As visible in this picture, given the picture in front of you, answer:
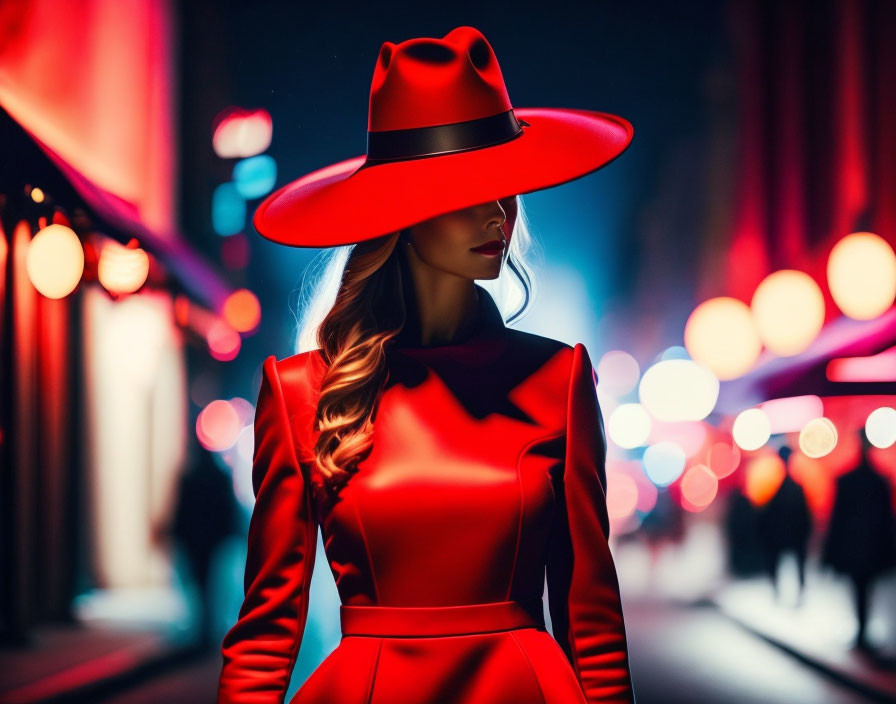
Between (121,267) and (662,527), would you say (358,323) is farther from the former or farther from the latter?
(662,527)

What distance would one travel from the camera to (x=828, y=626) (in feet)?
21.1

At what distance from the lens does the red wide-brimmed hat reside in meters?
1.19

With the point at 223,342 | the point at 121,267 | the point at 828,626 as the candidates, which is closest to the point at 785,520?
the point at 828,626

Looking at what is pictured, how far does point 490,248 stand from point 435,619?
0.50 metres

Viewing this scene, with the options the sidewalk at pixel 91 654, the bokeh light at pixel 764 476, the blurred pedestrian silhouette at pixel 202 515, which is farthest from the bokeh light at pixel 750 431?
the sidewalk at pixel 91 654

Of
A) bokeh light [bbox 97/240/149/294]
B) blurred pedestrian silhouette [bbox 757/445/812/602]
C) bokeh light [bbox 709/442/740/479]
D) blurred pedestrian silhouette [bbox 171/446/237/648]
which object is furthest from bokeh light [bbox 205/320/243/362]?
blurred pedestrian silhouette [bbox 757/445/812/602]

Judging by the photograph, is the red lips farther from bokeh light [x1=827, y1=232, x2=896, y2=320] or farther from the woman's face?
bokeh light [x1=827, y1=232, x2=896, y2=320]

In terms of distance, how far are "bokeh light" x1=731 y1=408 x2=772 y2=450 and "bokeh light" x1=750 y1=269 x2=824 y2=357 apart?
711 mm

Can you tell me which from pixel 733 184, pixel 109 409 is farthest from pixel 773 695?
pixel 109 409

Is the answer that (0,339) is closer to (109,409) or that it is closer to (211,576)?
(211,576)

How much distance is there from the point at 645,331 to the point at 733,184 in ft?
4.49

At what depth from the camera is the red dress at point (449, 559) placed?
123 cm

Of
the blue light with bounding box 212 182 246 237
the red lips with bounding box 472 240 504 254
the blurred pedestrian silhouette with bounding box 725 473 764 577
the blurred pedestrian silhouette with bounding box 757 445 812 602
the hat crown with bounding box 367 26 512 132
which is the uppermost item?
the blue light with bounding box 212 182 246 237

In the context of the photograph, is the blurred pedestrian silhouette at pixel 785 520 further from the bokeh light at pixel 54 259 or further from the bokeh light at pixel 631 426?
the bokeh light at pixel 631 426
